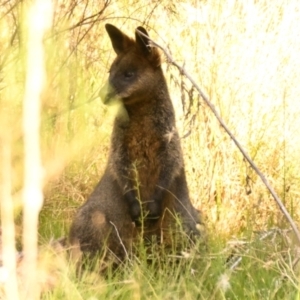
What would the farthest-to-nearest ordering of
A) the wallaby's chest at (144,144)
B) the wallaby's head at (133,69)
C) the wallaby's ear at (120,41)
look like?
the wallaby's ear at (120,41) < the wallaby's head at (133,69) < the wallaby's chest at (144,144)

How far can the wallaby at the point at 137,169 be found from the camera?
4.88 metres

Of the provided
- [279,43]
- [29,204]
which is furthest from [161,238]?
[29,204]

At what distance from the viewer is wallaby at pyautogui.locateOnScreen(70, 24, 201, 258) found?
16.0 ft

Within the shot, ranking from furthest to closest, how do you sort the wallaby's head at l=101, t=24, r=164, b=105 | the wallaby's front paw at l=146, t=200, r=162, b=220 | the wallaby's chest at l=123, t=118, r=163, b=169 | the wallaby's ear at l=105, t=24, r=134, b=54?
the wallaby's ear at l=105, t=24, r=134, b=54, the wallaby's head at l=101, t=24, r=164, b=105, the wallaby's chest at l=123, t=118, r=163, b=169, the wallaby's front paw at l=146, t=200, r=162, b=220

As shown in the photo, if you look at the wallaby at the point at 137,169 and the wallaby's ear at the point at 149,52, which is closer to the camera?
the wallaby at the point at 137,169

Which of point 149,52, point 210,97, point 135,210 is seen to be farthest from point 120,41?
point 135,210

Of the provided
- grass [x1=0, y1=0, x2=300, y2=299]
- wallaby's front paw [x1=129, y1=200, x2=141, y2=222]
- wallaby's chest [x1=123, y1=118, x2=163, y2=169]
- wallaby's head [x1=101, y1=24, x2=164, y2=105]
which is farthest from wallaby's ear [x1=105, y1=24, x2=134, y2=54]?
wallaby's front paw [x1=129, y1=200, x2=141, y2=222]

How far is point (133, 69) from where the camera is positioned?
5199 millimetres

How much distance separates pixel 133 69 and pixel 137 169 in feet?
2.36

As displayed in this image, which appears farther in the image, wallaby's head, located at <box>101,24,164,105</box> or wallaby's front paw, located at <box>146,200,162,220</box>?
wallaby's head, located at <box>101,24,164,105</box>

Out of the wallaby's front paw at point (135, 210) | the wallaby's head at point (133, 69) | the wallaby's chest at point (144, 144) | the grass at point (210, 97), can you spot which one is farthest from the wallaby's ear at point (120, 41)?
the wallaby's front paw at point (135, 210)

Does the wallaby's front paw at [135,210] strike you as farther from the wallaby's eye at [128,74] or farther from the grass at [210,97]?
the wallaby's eye at [128,74]

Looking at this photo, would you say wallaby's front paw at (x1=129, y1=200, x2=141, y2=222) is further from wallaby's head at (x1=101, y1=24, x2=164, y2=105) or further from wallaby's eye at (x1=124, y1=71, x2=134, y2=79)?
wallaby's eye at (x1=124, y1=71, x2=134, y2=79)

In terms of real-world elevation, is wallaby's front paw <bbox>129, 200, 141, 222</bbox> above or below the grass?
below
